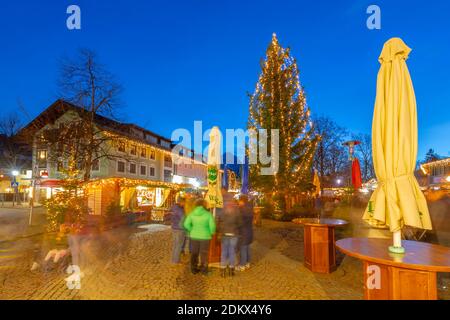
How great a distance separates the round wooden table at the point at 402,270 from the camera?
3.31m

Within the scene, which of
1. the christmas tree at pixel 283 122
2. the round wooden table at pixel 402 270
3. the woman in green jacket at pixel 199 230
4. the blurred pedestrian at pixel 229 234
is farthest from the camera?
the christmas tree at pixel 283 122

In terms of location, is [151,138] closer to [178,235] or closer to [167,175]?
[167,175]

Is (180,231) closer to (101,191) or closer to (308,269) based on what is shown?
(308,269)

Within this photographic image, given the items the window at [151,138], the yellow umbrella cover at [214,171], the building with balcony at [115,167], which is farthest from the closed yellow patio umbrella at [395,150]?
the window at [151,138]

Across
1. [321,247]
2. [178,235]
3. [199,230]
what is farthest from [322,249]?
[178,235]

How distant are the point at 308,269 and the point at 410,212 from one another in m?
3.86

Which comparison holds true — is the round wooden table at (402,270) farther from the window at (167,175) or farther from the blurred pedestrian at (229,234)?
the window at (167,175)

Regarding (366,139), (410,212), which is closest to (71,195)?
(410,212)

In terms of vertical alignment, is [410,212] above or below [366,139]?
below

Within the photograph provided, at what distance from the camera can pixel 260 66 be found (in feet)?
69.2

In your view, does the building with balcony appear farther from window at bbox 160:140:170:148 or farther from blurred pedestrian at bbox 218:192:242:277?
blurred pedestrian at bbox 218:192:242:277

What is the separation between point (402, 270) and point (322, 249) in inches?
125

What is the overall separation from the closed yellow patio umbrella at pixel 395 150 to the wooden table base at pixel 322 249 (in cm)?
276

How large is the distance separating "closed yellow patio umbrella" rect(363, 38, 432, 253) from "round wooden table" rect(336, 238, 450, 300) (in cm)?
28
